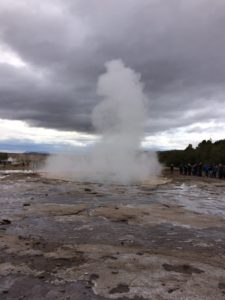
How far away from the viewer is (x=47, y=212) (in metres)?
13.0

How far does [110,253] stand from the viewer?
7.67 meters

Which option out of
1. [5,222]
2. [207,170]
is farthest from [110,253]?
[207,170]

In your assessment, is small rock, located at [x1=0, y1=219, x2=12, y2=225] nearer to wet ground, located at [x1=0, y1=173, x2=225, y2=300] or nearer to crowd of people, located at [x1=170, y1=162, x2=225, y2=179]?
wet ground, located at [x1=0, y1=173, x2=225, y2=300]

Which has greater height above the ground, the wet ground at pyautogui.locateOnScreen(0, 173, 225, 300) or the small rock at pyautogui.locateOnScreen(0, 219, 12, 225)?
the small rock at pyautogui.locateOnScreen(0, 219, 12, 225)

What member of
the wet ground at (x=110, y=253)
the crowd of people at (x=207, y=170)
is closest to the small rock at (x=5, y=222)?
the wet ground at (x=110, y=253)

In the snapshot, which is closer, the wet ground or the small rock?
the wet ground

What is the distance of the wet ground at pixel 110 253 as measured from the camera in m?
5.68

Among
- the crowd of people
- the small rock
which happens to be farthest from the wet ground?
the crowd of people

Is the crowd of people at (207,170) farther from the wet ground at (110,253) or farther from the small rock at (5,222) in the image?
the small rock at (5,222)

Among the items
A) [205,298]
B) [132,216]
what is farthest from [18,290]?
[132,216]

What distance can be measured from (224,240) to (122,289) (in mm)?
4341

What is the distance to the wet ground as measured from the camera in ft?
18.6

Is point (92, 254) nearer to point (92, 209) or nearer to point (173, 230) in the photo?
point (173, 230)

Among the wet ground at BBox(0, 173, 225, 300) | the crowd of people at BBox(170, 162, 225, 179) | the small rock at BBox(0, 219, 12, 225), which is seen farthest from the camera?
the crowd of people at BBox(170, 162, 225, 179)
